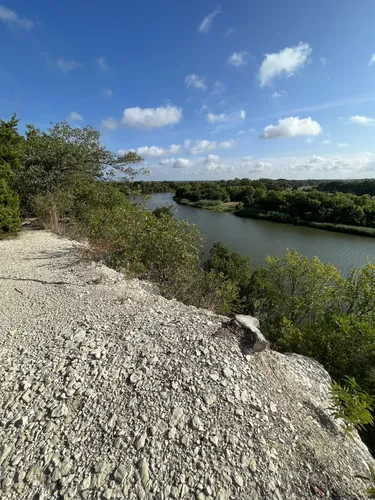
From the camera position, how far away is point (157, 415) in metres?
2.22

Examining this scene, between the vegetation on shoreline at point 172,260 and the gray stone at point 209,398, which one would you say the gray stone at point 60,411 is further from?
the vegetation on shoreline at point 172,260

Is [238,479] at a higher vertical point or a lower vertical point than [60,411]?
lower

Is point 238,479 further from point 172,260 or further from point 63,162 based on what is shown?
point 63,162

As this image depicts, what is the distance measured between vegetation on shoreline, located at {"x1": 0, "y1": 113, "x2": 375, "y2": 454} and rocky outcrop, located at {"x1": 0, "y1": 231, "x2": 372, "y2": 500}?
6.88 ft

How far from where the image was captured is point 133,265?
5500 millimetres

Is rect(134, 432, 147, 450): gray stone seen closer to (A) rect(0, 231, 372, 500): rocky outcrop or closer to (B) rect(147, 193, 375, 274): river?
(A) rect(0, 231, 372, 500): rocky outcrop

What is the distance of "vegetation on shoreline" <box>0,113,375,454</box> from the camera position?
546cm

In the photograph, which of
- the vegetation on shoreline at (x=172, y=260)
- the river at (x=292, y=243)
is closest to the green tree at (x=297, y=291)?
the vegetation on shoreline at (x=172, y=260)

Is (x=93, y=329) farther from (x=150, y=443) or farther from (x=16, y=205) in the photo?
(x=16, y=205)

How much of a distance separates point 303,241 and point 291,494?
99.5 ft

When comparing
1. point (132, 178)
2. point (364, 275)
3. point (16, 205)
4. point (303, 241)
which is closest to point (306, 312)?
point (364, 275)

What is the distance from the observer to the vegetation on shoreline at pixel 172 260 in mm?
5465

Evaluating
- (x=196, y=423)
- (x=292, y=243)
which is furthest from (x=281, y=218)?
(x=196, y=423)

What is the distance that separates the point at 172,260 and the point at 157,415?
Answer: 3.82 meters
